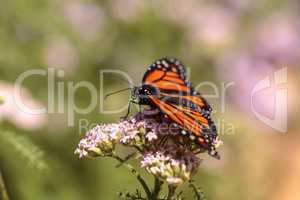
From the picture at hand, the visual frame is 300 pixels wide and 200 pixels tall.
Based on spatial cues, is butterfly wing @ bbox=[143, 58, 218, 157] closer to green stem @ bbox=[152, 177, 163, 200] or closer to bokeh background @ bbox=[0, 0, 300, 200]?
green stem @ bbox=[152, 177, 163, 200]

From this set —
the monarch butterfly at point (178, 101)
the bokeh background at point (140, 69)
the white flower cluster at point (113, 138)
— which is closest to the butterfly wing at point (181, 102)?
the monarch butterfly at point (178, 101)

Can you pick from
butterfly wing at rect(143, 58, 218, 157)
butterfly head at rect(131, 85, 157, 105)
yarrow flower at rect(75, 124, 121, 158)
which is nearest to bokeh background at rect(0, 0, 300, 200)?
yarrow flower at rect(75, 124, 121, 158)

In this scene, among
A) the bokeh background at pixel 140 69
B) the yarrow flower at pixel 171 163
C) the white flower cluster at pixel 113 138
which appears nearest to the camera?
the yarrow flower at pixel 171 163

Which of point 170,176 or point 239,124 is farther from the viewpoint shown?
point 239,124

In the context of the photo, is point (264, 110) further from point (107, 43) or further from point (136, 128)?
point (136, 128)

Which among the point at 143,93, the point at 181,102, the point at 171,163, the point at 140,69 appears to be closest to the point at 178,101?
the point at 181,102

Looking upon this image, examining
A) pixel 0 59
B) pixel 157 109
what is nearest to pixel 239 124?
pixel 0 59

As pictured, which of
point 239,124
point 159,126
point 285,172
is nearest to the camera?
point 159,126

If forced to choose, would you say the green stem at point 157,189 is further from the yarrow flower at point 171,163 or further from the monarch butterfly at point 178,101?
the monarch butterfly at point 178,101
